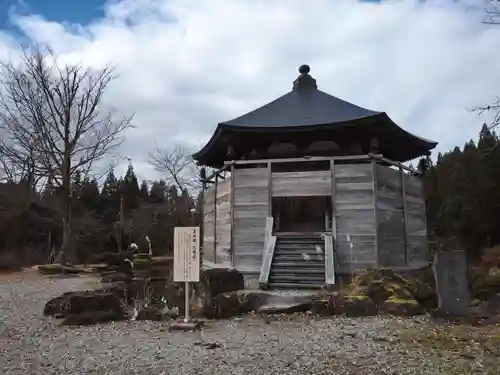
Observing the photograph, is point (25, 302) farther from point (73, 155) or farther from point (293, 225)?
point (73, 155)

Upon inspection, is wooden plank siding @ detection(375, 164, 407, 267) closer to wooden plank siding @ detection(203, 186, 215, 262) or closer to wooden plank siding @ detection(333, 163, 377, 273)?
wooden plank siding @ detection(333, 163, 377, 273)

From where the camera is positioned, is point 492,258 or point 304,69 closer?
point 304,69

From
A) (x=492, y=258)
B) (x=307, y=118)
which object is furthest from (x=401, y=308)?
(x=492, y=258)

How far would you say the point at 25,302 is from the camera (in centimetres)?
966

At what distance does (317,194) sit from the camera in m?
11.3

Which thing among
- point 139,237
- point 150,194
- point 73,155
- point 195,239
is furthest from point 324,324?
point 150,194

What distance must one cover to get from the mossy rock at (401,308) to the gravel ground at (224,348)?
0.38m

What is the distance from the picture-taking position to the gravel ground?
4.47 m

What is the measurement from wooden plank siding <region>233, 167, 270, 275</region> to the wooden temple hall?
0.08ft

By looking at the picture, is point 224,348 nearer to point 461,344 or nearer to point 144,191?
point 461,344

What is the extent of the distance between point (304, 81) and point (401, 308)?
9.54m

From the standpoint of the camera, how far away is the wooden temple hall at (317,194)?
10.8 metres

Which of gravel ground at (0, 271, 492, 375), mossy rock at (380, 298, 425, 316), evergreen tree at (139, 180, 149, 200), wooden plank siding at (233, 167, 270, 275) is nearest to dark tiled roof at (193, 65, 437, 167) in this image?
wooden plank siding at (233, 167, 270, 275)

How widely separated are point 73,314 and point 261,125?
22.6 ft
